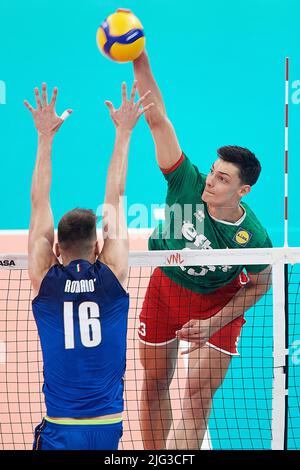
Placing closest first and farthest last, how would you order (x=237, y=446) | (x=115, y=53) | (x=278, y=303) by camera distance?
1. (x=278, y=303)
2. (x=115, y=53)
3. (x=237, y=446)

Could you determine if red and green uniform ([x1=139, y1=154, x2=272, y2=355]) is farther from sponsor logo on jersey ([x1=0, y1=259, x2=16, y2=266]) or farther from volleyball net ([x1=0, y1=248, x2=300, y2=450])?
sponsor logo on jersey ([x1=0, y1=259, x2=16, y2=266])

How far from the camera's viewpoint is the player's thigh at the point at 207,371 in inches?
207

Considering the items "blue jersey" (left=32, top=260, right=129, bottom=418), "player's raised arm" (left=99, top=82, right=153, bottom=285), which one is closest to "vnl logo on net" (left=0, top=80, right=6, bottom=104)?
"player's raised arm" (left=99, top=82, right=153, bottom=285)

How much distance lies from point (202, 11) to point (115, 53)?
528cm

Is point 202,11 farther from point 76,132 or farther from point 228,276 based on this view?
point 228,276

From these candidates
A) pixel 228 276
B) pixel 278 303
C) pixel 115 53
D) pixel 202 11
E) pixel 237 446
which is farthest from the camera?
pixel 202 11

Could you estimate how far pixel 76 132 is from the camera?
10.2 meters

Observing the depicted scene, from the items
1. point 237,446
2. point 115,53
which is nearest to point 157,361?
point 237,446

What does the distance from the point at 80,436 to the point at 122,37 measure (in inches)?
96.1

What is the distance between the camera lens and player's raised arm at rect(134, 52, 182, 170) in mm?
5273

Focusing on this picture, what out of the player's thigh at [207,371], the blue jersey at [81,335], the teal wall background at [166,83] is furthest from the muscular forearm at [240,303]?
the teal wall background at [166,83]

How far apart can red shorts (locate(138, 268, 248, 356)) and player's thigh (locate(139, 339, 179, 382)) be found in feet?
0.12

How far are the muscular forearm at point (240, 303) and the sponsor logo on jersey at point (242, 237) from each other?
32cm

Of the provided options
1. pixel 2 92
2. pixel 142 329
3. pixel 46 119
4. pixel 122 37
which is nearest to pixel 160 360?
pixel 142 329
